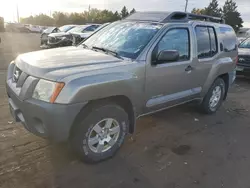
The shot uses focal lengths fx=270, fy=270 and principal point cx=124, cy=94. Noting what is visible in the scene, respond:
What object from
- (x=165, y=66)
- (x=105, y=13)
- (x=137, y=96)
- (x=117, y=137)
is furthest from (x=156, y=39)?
(x=105, y=13)

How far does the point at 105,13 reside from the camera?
210ft

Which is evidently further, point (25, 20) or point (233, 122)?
point (25, 20)

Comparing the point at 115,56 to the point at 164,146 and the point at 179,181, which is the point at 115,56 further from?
the point at 179,181

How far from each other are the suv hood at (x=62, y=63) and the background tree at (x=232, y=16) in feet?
199

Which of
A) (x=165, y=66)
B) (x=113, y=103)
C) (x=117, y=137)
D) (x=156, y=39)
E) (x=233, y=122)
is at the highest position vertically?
(x=156, y=39)

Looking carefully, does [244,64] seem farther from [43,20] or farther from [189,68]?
[43,20]

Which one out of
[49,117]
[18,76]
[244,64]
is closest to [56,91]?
[49,117]

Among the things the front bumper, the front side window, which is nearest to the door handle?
the front side window

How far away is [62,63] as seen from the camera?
10.6 feet

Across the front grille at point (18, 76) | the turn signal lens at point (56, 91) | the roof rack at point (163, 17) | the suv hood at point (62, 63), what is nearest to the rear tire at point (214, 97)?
the roof rack at point (163, 17)

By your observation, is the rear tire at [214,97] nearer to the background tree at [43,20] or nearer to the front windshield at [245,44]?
the front windshield at [245,44]

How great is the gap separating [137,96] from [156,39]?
859 mm

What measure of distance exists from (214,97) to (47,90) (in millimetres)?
3736

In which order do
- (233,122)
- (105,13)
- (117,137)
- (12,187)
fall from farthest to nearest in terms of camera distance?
(105,13)
(233,122)
(117,137)
(12,187)
